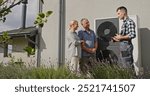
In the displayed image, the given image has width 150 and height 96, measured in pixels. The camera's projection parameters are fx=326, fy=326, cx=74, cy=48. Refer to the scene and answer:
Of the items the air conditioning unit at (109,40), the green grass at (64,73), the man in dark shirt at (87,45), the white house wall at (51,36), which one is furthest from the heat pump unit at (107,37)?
the green grass at (64,73)

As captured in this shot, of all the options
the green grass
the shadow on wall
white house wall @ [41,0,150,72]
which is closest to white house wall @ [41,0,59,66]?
white house wall @ [41,0,150,72]

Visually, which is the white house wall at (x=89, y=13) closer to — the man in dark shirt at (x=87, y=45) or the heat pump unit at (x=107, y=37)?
the heat pump unit at (x=107, y=37)

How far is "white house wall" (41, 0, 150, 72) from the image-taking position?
888cm

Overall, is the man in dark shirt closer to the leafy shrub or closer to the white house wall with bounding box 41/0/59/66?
the leafy shrub

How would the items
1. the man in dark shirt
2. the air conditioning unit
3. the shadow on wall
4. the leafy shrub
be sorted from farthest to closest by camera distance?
the shadow on wall, the air conditioning unit, the man in dark shirt, the leafy shrub

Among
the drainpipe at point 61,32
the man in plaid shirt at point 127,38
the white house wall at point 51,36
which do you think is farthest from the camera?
the white house wall at point 51,36

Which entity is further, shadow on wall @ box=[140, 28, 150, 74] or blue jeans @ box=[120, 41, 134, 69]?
shadow on wall @ box=[140, 28, 150, 74]

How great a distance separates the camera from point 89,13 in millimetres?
9797

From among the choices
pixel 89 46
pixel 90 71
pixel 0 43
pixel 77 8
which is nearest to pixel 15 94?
pixel 0 43

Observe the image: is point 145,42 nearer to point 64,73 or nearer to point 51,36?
point 51,36

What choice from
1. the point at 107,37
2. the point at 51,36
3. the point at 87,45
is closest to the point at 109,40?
the point at 107,37

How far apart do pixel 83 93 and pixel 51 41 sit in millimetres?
6811

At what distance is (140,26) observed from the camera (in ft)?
29.1

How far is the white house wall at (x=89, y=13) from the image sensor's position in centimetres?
888
